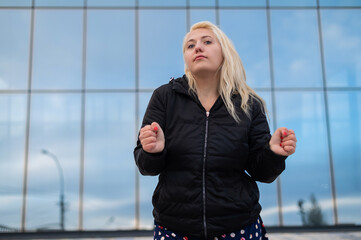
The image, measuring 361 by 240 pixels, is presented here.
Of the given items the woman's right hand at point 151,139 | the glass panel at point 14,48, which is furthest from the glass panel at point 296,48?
the woman's right hand at point 151,139

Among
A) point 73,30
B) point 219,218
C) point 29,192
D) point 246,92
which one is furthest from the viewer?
point 73,30

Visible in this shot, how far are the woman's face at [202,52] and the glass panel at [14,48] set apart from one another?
7.34 metres

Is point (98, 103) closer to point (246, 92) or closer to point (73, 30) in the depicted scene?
point (73, 30)

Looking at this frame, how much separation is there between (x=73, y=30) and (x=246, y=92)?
7.51m

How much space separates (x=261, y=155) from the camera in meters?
1.51

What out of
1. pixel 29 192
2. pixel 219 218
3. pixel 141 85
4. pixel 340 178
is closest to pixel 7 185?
pixel 29 192

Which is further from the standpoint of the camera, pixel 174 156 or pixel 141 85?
pixel 141 85

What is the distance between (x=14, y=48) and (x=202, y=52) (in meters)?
7.77

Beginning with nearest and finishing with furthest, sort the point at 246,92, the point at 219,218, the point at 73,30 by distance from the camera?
the point at 219,218, the point at 246,92, the point at 73,30

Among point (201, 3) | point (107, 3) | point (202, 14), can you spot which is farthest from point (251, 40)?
point (107, 3)

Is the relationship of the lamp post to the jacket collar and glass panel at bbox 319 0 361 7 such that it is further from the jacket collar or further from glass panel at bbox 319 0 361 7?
glass panel at bbox 319 0 361 7

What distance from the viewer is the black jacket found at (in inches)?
54.7

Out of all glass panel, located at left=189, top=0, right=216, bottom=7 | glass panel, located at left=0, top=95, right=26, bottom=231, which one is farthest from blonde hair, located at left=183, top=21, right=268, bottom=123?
glass panel, located at left=189, top=0, right=216, bottom=7

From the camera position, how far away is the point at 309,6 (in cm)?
866
